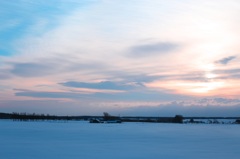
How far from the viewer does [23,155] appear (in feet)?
54.3

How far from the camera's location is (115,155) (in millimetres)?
17109

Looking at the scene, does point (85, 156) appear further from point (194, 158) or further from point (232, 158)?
point (232, 158)

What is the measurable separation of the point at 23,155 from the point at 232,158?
9447mm

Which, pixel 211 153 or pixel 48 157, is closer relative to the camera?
pixel 48 157

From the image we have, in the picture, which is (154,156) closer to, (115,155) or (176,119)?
(115,155)

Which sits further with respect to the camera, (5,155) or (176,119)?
(176,119)

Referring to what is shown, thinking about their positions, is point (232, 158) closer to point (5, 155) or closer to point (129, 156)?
point (129, 156)

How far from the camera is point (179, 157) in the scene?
16344 mm

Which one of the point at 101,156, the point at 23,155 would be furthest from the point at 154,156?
the point at 23,155

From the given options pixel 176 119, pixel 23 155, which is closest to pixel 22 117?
pixel 176 119

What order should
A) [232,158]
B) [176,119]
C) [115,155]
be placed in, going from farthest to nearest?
1. [176,119]
2. [115,155]
3. [232,158]

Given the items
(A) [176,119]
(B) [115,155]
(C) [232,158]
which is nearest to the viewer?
(C) [232,158]

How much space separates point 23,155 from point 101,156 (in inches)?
141

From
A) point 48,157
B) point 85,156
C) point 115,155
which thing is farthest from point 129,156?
point 48,157
